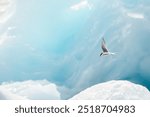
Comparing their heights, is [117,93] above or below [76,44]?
below

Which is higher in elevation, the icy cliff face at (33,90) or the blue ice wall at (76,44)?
the blue ice wall at (76,44)

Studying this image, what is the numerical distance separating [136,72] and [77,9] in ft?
11.4

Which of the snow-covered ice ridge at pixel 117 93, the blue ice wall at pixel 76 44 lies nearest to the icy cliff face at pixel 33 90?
the blue ice wall at pixel 76 44

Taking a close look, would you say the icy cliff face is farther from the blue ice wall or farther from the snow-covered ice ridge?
the snow-covered ice ridge

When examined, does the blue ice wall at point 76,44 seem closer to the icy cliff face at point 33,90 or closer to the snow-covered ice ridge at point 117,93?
the icy cliff face at point 33,90

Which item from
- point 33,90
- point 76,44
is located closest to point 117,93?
point 33,90

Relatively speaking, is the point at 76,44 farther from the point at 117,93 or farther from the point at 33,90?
the point at 117,93

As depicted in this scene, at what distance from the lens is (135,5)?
1327cm

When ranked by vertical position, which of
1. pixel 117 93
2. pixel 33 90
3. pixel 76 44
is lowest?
pixel 117 93

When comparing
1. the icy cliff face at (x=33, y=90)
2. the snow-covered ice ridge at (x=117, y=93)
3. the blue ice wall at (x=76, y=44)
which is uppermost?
the blue ice wall at (x=76, y=44)

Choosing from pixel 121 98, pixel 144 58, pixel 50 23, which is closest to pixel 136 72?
pixel 144 58

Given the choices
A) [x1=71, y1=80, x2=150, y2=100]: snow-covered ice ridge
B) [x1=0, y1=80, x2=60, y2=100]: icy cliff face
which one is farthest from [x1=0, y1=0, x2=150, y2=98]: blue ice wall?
[x1=71, y1=80, x2=150, y2=100]: snow-covered ice ridge

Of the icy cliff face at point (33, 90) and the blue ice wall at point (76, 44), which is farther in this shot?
the blue ice wall at point (76, 44)

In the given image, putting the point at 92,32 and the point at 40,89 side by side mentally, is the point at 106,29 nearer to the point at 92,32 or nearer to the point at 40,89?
the point at 92,32
